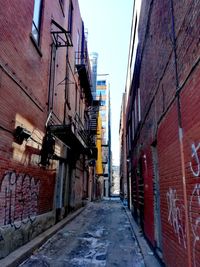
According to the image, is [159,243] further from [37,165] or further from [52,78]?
[52,78]

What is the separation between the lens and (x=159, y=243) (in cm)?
568

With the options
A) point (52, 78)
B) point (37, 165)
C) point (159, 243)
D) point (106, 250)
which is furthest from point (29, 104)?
point (159, 243)

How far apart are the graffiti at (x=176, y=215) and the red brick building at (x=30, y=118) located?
354 centimetres

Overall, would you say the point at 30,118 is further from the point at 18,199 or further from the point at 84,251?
the point at 84,251

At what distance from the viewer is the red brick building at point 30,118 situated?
5676 mm

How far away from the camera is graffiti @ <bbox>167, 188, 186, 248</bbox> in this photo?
11.7 ft

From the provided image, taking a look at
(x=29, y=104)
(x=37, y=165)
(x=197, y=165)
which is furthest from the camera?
(x=37, y=165)

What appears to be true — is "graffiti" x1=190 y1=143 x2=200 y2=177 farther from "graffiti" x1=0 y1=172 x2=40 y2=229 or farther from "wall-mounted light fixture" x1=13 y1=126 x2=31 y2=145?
"wall-mounted light fixture" x1=13 y1=126 x2=31 y2=145

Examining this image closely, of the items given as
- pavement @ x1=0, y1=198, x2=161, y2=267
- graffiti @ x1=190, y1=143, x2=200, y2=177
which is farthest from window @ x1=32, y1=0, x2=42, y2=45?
graffiti @ x1=190, y1=143, x2=200, y2=177

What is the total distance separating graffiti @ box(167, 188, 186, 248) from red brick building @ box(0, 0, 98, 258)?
3537 mm

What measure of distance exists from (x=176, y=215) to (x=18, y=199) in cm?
410

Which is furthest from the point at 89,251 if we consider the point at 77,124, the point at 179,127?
the point at 77,124

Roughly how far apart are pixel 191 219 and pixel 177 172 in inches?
33.5

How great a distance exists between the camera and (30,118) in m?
7.26
